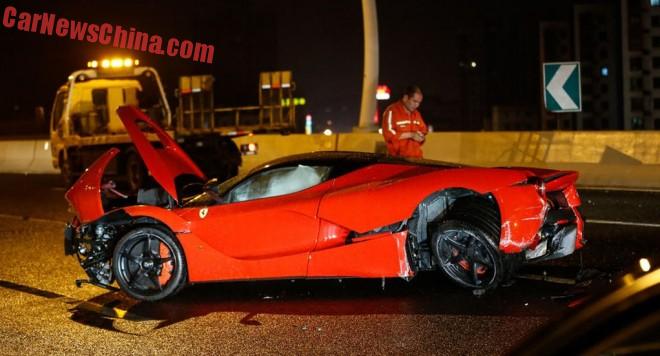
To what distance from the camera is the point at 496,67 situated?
11388 centimetres

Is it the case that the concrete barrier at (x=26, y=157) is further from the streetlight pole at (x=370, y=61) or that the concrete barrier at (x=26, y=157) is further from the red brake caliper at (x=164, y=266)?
the red brake caliper at (x=164, y=266)

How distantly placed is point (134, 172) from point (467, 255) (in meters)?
11.6

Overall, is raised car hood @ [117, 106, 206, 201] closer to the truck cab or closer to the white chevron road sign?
the white chevron road sign

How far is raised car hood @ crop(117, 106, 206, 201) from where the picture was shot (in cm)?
794

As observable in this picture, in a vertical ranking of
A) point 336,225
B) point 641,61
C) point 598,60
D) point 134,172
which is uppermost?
point 598,60

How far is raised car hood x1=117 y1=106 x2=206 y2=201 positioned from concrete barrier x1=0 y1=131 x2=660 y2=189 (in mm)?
8549

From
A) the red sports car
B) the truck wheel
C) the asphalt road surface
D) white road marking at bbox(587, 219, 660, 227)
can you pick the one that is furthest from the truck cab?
the red sports car

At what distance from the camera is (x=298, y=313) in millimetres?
7129

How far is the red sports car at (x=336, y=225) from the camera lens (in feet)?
22.8

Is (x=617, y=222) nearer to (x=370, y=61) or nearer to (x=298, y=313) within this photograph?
(x=298, y=313)

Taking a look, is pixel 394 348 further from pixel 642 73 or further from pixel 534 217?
pixel 642 73

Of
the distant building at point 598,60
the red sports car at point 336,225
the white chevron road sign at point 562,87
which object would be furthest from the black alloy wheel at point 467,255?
the distant building at point 598,60

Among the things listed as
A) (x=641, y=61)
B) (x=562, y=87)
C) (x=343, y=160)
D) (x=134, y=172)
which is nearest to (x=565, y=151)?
(x=562, y=87)

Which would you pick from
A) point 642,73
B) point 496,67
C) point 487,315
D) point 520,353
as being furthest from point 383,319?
point 496,67
